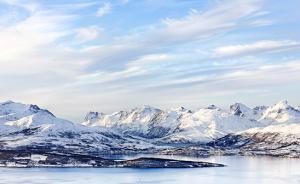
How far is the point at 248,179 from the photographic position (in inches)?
6885

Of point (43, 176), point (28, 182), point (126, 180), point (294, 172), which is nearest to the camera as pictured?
point (28, 182)

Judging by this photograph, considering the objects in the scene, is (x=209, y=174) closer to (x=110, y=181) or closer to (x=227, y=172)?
(x=227, y=172)

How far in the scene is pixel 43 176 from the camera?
7274 inches

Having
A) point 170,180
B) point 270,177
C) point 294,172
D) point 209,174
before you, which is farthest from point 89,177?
point 294,172

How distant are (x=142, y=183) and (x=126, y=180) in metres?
10.0

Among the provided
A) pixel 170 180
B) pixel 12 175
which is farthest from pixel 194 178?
pixel 12 175

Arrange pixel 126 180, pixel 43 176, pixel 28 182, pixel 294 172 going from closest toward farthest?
pixel 28 182, pixel 126 180, pixel 43 176, pixel 294 172

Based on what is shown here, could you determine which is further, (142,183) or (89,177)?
(89,177)

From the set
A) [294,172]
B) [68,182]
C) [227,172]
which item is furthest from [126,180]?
[294,172]

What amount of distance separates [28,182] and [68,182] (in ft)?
35.7

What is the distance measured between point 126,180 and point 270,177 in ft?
146

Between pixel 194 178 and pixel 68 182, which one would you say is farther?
pixel 194 178

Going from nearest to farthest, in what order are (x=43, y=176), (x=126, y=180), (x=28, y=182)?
(x=28, y=182) → (x=126, y=180) → (x=43, y=176)

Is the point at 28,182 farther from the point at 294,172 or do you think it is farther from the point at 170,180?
the point at 294,172
